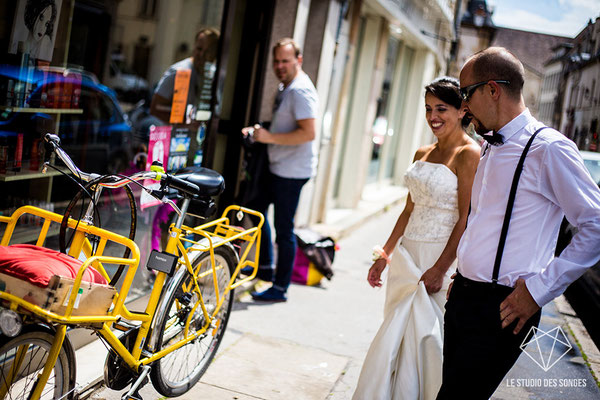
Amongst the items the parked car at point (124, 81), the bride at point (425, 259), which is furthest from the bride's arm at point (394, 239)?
the parked car at point (124, 81)

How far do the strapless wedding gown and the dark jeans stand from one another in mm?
2123

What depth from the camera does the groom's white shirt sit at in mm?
2320

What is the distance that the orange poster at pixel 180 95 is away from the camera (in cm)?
549

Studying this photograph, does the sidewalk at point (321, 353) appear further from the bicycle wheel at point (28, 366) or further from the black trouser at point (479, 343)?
the bicycle wheel at point (28, 366)

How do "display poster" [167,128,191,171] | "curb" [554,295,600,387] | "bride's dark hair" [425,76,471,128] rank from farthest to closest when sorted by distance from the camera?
"display poster" [167,128,191,171]
"curb" [554,295,600,387]
"bride's dark hair" [425,76,471,128]

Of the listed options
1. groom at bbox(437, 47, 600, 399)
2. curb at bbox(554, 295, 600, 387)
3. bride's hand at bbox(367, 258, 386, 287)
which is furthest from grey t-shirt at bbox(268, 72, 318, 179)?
groom at bbox(437, 47, 600, 399)

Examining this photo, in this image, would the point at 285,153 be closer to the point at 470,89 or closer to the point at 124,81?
the point at 470,89

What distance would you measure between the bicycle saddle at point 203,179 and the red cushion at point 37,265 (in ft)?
2.55

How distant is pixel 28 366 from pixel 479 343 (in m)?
1.74

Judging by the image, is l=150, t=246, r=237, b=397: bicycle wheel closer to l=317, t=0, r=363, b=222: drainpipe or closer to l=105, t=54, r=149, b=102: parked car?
l=105, t=54, r=149, b=102: parked car

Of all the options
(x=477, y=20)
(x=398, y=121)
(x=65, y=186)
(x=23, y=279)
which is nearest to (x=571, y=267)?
(x=23, y=279)

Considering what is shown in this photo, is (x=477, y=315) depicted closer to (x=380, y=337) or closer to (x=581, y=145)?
(x=380, y=337)

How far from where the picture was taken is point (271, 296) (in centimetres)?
593

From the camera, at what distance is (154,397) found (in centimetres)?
376
